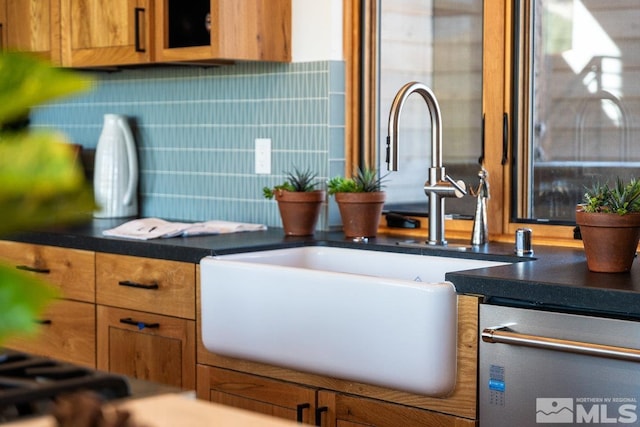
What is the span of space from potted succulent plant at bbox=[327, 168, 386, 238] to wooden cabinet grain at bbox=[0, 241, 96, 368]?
0.77m

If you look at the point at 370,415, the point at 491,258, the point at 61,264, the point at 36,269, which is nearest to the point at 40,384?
the point at 370,415

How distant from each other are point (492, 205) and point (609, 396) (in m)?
1.02

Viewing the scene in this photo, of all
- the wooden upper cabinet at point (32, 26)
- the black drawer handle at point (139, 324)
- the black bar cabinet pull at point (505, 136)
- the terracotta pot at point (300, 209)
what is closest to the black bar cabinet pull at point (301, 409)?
the black drawer handle at point (139, 324)

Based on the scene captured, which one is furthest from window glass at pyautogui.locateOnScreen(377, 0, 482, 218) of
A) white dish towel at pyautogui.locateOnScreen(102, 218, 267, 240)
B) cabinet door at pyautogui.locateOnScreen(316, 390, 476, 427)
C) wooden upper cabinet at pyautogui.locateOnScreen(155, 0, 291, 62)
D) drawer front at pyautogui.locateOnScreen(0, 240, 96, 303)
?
drawer front at pyautogui.locateOnScreen(0, 240, 96, 303)

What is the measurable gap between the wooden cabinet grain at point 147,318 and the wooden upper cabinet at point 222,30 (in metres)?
0.71

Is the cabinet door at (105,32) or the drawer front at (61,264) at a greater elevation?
the cabinet door at (105,32)

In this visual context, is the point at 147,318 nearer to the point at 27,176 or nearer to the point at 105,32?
the point at 105,32

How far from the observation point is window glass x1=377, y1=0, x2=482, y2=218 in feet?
9.62

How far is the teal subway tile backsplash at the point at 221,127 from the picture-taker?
3.16 m

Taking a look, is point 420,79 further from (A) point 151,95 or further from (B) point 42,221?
(B) point 42,221

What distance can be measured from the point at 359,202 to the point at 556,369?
1.04 metres

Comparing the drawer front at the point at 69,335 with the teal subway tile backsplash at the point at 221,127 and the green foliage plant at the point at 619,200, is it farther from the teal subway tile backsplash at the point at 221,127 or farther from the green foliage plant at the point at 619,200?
the green foliage plant at the point at 619,200

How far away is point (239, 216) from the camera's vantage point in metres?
3.41

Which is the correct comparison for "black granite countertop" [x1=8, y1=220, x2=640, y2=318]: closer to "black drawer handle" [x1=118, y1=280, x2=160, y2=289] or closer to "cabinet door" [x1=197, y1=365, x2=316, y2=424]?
"black drawer handle" [x1=118, y1=280, x2=160, y2=289]
